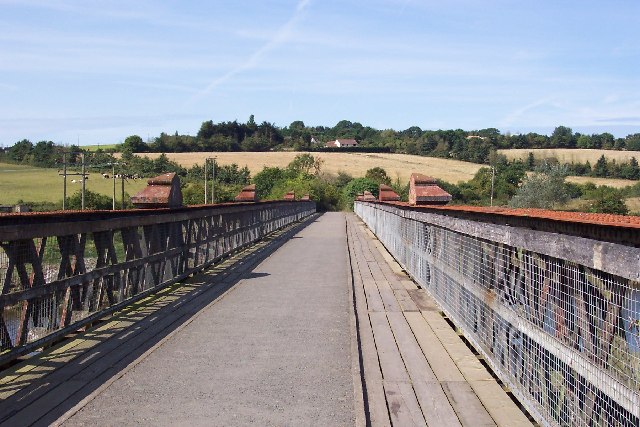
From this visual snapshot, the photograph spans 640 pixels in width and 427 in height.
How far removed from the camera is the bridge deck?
4.65 metres

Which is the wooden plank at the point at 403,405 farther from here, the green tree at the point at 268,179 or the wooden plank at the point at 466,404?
the green tree at the point at 268,179

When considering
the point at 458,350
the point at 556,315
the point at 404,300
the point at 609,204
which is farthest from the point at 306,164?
the point at 556,315

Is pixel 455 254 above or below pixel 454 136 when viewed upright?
below

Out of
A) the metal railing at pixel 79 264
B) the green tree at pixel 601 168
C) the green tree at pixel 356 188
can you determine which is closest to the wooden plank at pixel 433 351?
the metal railing at pixel 79 264

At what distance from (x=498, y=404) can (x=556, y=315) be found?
1081 millimetres

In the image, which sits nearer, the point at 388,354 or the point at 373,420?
the point at 373,420

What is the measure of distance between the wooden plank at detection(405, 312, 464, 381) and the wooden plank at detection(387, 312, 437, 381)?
50mm

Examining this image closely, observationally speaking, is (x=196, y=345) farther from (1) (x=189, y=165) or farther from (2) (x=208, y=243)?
(1) (x=189, y=165)

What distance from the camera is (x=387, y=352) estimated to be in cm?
640

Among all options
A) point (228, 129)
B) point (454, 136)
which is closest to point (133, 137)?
point (228, 129)

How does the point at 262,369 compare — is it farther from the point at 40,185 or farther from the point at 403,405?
the point at 40,185

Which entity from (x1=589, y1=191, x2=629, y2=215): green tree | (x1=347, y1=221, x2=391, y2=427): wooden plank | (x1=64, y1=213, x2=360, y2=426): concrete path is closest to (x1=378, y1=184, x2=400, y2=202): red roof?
(x1=64, y1=213, x2=360, y2=426): concrete path

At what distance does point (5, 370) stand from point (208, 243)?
25.9 ft

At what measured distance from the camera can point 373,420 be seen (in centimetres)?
451
